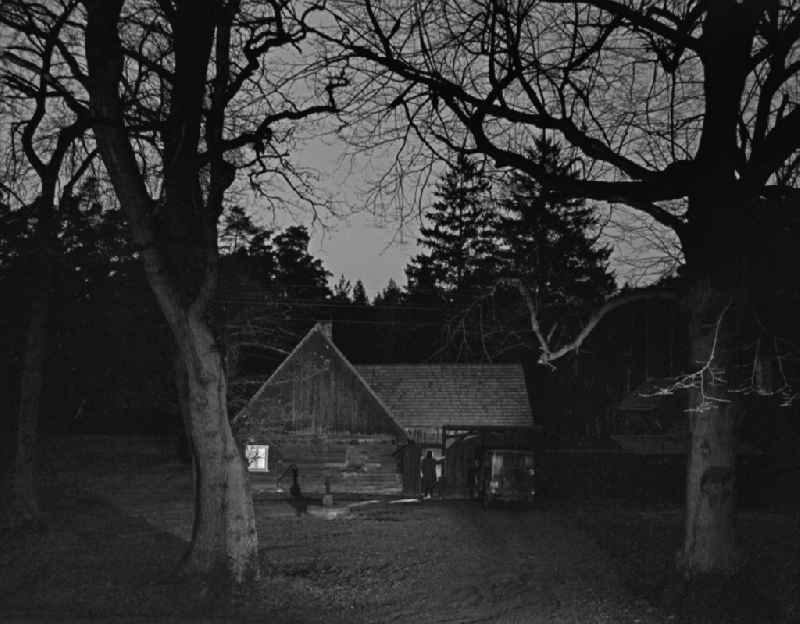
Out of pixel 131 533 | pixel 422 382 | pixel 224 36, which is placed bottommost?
pixel 131 533

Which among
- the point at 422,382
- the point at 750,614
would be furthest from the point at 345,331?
the point at 750,614

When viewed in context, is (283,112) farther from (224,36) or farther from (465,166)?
(465,166)

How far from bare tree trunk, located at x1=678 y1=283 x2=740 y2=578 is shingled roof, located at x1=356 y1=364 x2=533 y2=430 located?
30913 mm

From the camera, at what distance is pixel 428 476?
39.5m

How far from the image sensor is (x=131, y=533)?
24.3 meters

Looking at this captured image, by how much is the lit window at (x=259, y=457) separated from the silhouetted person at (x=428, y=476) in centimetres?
687

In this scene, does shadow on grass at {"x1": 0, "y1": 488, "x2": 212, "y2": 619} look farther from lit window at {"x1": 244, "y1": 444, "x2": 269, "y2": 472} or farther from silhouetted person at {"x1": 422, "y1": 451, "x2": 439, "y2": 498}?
silhouetted person at {"x1": 422, "y1": 451, "x2": 439, "y2": 498}

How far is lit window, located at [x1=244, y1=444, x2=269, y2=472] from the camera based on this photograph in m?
41.1

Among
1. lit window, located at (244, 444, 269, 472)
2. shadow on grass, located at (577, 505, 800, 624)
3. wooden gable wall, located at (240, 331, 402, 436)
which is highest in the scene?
wooden gable wall, located at (240, 331, 402, 436)

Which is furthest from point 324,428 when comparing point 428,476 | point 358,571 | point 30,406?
point 358,571

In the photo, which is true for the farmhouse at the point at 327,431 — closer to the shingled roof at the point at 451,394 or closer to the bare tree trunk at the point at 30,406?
the shingled roof at the point at 451,394

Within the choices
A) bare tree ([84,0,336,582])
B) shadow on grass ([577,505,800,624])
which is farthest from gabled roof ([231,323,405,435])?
bare tree ([84,0,336,582])

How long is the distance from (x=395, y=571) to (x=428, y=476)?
74.3 feet

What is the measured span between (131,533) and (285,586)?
11122mm
